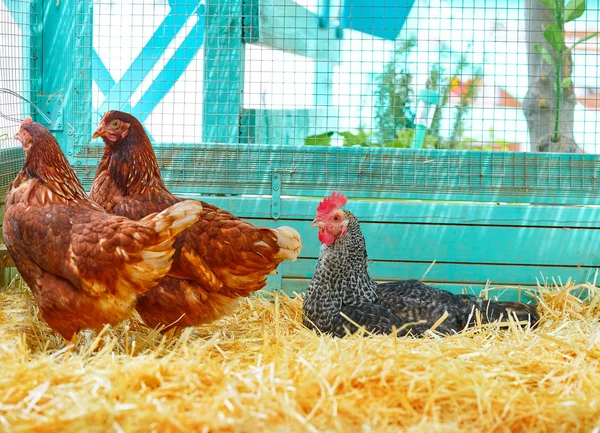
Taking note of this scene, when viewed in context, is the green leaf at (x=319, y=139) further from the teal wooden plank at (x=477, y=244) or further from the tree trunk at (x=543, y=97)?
the tree trunk at (x=543, y=97)

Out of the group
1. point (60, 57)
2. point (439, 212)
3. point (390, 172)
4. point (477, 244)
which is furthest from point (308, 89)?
point (60, 57)

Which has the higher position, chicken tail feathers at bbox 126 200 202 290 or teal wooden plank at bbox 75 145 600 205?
teal wooden plank at bbox 75 145 600 205

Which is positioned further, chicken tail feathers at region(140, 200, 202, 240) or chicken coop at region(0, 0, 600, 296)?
chicken coop at region(0, 0, 600, 296)

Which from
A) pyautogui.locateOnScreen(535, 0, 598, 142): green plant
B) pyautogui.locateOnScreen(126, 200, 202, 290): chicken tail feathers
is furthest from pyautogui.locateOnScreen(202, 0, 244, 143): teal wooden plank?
pyautogui.locateOnScreen(535, 0, 598, 142): green plant

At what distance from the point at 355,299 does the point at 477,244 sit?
1054 mm

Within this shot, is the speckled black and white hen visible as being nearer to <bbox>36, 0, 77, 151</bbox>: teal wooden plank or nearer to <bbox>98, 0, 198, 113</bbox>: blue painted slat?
<bbox>98, 0, 198, 113</bbox>: blue painted slat

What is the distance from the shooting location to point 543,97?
4.53 meters

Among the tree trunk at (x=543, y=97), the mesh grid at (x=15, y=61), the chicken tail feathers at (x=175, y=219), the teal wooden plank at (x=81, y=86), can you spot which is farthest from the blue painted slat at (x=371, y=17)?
the chicken tail feathers at (x=175, y=219)

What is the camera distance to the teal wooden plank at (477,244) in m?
4.12

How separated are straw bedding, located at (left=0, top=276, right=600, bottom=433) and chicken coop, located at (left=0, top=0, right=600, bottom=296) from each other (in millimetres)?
1109

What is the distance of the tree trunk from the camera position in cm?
443

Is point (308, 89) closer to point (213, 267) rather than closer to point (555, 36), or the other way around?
point (555, 36)

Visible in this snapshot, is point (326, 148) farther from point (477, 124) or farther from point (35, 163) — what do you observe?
point (35, 163)

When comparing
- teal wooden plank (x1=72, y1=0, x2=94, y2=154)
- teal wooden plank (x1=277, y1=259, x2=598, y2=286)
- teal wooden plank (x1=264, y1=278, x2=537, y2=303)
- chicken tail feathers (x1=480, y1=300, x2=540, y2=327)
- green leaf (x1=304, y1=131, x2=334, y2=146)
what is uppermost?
teal wooden plank (x1=72, y1=0, x2=94, y2=154)
